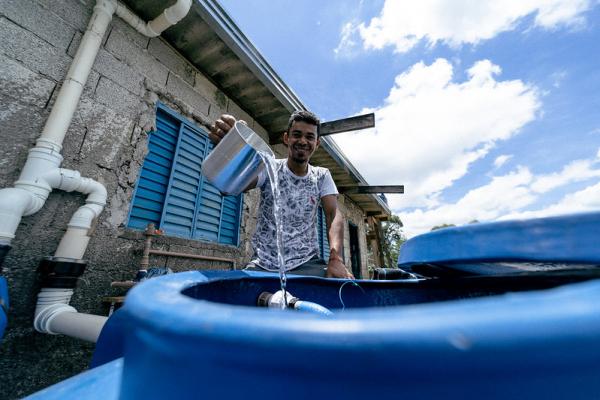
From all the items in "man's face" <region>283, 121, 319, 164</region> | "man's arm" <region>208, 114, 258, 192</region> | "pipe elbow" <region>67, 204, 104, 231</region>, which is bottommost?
"pipe elbow" <region>67, 204, 104, 231</region>

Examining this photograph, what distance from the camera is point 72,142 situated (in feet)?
6.74

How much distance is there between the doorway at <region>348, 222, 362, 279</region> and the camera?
25.9 ft

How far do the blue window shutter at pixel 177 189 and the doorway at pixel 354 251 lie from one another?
5269 mm

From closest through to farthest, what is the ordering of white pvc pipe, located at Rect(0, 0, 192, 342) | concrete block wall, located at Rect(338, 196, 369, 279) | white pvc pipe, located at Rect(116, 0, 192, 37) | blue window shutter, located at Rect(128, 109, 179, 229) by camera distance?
white pvc pipe, located at Rect(0, 0, 192, 342)
white pvc pipe, located at Rect(116, 0, 192, 37)
blue window shutter, located at Rect(128, 109, 179, 229)
concrete block wall, located at Rect(338, 196, 369, 279)

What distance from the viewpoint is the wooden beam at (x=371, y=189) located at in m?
6.50

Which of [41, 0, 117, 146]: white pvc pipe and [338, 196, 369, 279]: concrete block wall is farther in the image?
[338, 196, 369, 279]: concrete block wall

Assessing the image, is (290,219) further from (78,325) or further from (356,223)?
(356,223)

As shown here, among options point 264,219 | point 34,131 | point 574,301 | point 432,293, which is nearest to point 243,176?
point 264,219

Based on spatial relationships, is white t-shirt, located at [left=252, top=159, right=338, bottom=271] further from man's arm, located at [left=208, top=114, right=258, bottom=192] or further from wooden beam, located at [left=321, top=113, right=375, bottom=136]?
wooden beam, located at [left=321, top=113, right=375, bottom=136]

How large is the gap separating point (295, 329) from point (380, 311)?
0.31 feet

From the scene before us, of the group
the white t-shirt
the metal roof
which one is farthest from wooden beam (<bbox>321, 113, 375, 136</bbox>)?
the white t-shirt

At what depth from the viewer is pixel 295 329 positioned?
0.80 ft

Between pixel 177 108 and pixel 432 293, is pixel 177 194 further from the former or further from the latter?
pixel 432 293

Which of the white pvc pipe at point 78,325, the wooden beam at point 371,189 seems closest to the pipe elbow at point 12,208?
the white pvc pipe at point 78,325
